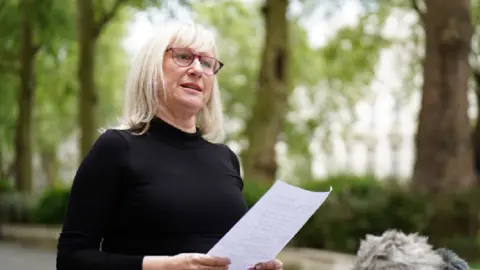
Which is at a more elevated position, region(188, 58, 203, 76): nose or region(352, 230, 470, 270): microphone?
region(188, 58, 203, 76): nose

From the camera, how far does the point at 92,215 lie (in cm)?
273

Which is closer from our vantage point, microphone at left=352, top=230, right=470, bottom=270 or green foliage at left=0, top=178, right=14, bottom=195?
microphone at left=352, top=230, right=470, bottom=270

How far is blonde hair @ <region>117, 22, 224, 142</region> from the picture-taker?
9.49 ft

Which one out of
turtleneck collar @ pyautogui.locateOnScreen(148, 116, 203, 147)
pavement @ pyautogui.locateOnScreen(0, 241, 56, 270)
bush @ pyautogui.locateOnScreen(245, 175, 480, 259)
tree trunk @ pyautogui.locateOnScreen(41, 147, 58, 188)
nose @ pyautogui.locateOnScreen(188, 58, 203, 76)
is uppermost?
nose @ pyautogui.locateOnScreen(188, 58, 203, 76)

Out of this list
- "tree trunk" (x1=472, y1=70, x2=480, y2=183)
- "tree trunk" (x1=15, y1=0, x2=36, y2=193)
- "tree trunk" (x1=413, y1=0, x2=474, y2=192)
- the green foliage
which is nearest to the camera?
"tree trunk" (x1=413, y1=0, x2=474, y2=192)

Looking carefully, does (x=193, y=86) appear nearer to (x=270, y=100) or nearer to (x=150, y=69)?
(x=150, y=69)

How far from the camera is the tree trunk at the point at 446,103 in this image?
537 inches

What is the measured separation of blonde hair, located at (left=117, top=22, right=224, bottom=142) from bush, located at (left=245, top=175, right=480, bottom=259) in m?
9.52

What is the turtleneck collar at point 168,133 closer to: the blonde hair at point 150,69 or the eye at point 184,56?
the blonde hair at point 150,69

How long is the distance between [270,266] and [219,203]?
27 centimetres

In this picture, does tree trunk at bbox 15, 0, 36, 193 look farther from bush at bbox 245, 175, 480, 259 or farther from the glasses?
the glasses

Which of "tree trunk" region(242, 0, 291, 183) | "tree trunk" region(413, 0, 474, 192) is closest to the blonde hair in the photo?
"tree trunk" region(413, 0, 474, 192)

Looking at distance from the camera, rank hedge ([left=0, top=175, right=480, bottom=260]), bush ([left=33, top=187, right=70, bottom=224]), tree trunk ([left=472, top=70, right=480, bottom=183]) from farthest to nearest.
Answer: bush ([left=33, top=187, right=70, bottom=224])
tree trunk ([left=472, top=70, right=480, bottom=183])
hedge ([left=0, top=175, right=480, bottom=260])

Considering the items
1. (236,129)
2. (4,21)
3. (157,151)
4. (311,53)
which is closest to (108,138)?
(157,151)
